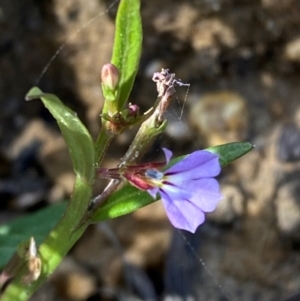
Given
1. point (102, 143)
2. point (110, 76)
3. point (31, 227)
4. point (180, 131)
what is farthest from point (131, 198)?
point (180, 131)

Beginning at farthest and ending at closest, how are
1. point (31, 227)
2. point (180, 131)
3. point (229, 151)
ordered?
point (180, 131) < point (31, 227) < point (229, 151)

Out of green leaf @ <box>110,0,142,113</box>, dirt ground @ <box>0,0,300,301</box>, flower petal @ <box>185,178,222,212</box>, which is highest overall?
green leaf @ <box>110,0,142,113</box>

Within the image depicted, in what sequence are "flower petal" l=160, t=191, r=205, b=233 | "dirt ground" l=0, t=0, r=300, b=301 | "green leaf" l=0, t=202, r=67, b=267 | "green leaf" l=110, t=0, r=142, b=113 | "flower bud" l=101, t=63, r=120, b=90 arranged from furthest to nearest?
"dirt ground" l=0, t=0, r=300, b=301 < "green leaf" l=0, t=202, r=67, b=267 < "green leaf" l=110, t=0, r=142, b=113 < "flower bud" l=101, t=63, r=120, b=90 < "flower petal" l=160, t=191, r=205, b=233

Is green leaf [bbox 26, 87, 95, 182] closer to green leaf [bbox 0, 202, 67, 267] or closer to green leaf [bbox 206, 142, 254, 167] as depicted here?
green leaf [bbox 206, 142, 254, 167]

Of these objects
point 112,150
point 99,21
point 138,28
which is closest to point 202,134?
point 112,150

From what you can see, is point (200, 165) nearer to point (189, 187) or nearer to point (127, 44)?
point (189, 187)

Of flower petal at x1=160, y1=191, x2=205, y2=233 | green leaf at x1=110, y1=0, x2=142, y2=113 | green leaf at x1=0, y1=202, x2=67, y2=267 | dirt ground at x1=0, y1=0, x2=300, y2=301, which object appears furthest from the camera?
dirt ground at x1=0, y1=0, x2=300, y2=301

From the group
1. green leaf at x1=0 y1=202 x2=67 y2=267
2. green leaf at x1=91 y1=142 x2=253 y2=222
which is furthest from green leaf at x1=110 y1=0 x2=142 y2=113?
green leaf at x1=0 y1=202 x2=67 y2=267

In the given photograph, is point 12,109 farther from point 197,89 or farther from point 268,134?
point 268,134
